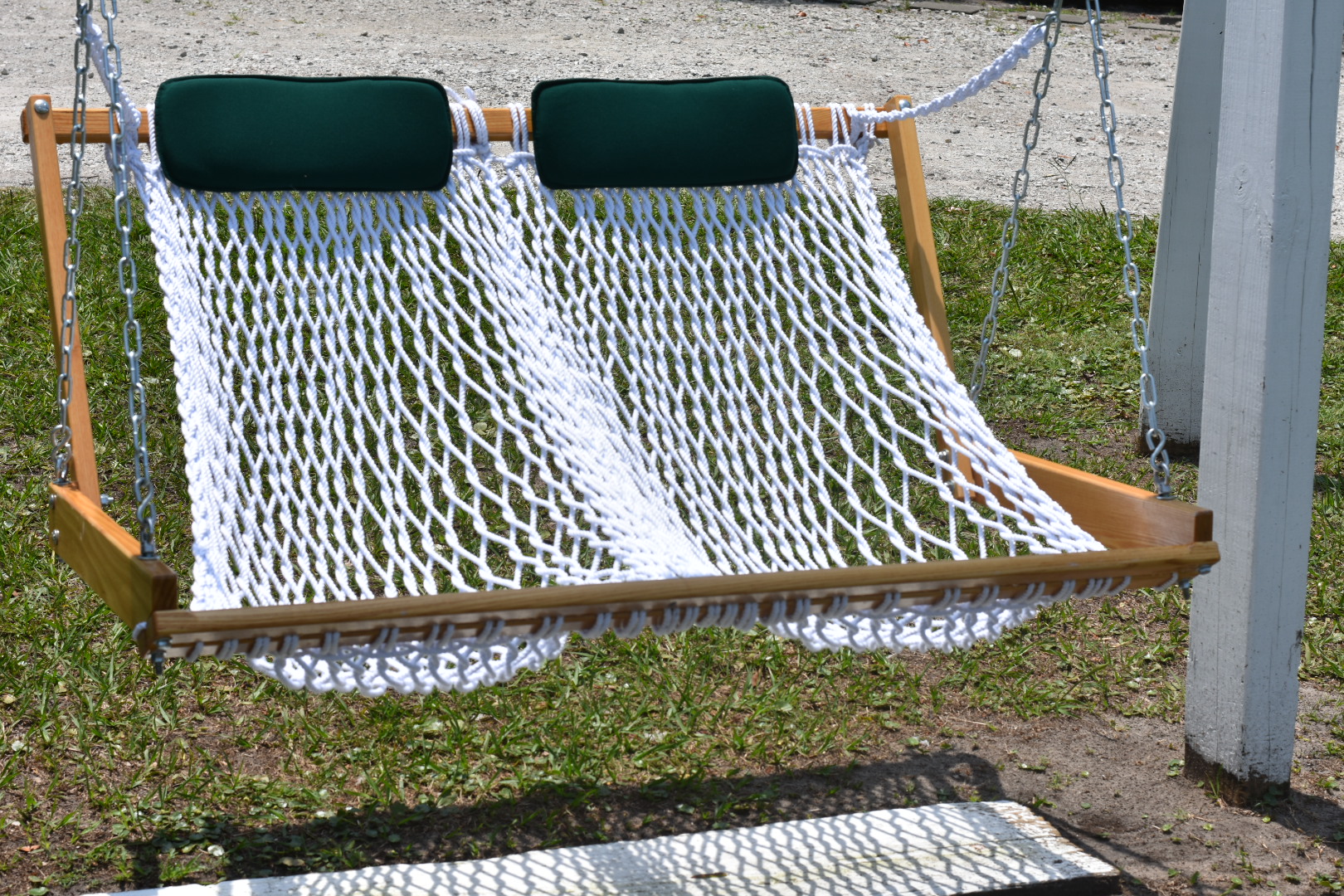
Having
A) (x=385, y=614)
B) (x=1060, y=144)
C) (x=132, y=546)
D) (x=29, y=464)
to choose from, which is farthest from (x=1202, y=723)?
(x=1060, y=144)

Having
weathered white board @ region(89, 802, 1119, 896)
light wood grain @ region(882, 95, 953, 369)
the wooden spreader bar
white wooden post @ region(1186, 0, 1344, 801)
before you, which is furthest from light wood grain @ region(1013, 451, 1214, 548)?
weathered white board @ region(89, 802, 1119, 896)

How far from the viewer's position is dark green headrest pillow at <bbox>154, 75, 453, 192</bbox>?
7.01 feet

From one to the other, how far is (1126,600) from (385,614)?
6.05ft

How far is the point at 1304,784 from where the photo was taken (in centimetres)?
220

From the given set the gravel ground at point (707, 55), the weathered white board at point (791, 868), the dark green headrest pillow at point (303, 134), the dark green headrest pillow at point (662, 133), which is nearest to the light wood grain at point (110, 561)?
the weathered white board at point (791, 868)

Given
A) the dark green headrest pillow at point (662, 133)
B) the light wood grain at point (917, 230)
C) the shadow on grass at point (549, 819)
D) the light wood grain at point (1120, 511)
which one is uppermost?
the dark green headrest pillow at point (662, 133)

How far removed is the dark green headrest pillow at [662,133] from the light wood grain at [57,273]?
728 millimetres

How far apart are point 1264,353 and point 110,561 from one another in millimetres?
1492

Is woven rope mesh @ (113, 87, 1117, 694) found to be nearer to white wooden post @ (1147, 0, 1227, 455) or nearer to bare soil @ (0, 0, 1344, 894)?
bare soil @ (0, 0, 1344, 894)

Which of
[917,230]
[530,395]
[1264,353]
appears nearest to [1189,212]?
[917,230]

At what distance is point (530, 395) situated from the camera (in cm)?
214

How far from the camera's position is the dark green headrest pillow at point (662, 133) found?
2.32 m

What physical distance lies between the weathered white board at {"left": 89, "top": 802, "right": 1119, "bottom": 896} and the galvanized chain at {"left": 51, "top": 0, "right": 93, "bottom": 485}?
573mm

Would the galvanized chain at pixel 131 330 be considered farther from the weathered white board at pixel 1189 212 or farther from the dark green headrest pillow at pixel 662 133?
the weathered white board at pixel 1189 212
